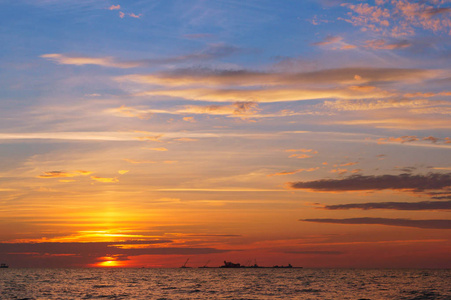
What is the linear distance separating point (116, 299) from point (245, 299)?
89.9 feet

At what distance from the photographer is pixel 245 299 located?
9988 centimetres

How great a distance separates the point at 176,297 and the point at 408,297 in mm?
51310

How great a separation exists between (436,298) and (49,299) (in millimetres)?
82446

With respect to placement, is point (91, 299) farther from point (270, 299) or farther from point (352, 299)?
point (352, 299)

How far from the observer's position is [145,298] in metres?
105

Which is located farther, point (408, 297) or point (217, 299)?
point (408, 297)

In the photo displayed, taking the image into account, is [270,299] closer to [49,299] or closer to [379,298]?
[379,298]

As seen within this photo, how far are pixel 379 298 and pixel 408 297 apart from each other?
7.07 m

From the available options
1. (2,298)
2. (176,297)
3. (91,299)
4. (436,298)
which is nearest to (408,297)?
(436,298)

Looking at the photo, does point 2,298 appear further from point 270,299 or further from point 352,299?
point 352,299

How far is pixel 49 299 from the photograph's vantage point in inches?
4045

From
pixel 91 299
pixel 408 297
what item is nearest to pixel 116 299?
pixel 91 299

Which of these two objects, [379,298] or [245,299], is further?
[379,298]

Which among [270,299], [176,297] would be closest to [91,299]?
[176,297]
